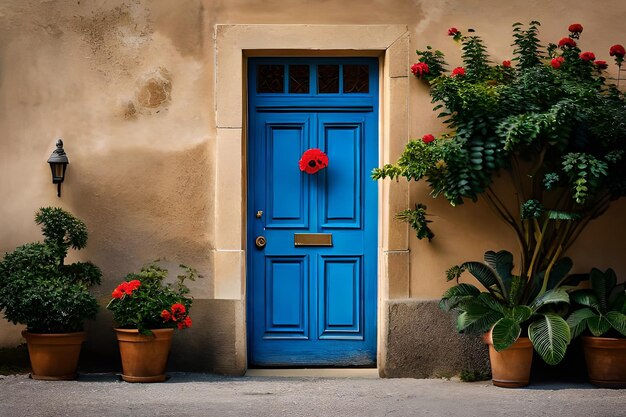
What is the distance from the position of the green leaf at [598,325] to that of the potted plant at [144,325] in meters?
3.05

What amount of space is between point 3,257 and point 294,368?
8.36ft

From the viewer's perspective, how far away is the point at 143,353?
7090mm

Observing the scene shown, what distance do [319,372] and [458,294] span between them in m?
1.38

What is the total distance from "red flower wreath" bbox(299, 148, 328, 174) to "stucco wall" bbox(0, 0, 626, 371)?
78 cm

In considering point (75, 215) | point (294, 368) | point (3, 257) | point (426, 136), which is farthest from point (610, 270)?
point (3, 257)

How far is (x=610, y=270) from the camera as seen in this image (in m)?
7.33

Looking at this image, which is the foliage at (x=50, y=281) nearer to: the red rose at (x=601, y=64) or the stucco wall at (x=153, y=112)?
the stucco wall at (x=153, y=112)

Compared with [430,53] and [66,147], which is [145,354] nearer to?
[66,147]

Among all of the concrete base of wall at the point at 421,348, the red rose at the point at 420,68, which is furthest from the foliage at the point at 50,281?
the red rose at the point at 420,68

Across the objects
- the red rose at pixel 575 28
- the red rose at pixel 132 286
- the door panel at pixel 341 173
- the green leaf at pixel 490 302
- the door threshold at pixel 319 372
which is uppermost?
the red rose at pixel 575 28

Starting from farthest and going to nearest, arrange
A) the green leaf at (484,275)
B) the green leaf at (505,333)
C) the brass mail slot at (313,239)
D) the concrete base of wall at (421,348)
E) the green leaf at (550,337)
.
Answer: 1. the brass mail slot at (313,239)
2. the concrete base of wall at (421,348)
3. the green leaf at (484,275)
4. the green leaf at (505,333)
5. the green leaf at (550,337)

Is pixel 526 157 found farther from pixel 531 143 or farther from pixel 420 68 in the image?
pixel 420 68

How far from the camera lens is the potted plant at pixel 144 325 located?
23.2ft

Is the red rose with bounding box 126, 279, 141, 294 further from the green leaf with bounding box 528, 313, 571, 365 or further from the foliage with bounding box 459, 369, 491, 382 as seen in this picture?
the green leaf with bounding box 528, 313, 571, 365
